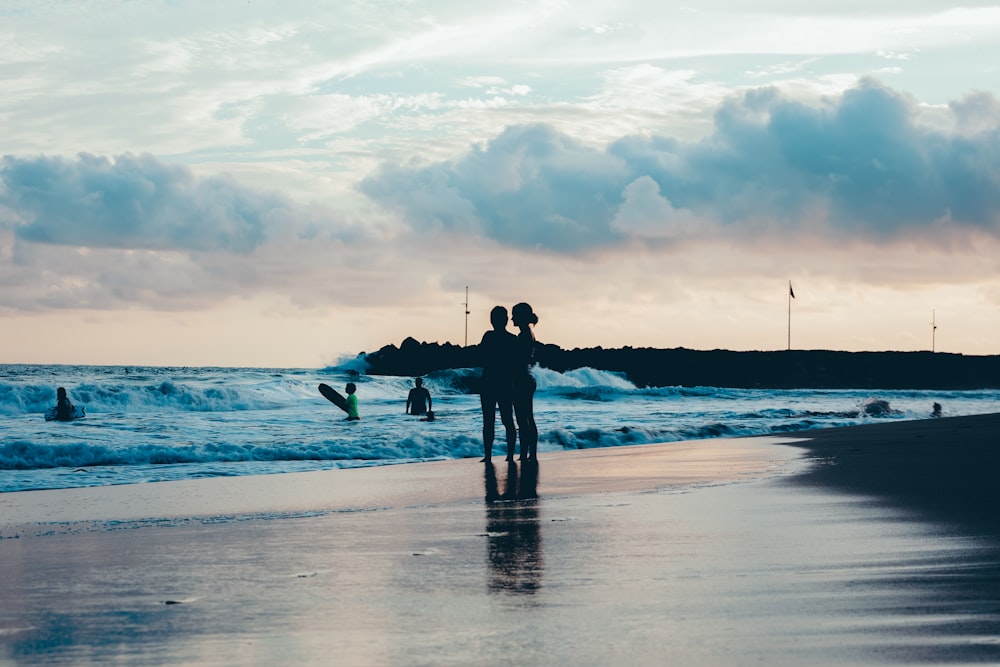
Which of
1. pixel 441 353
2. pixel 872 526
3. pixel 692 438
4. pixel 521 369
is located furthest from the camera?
pixel 441 353

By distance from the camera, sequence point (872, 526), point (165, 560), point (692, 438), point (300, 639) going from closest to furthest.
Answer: point (300, 639)
point (165, 560)
point (872, 526)
point (692, 438)

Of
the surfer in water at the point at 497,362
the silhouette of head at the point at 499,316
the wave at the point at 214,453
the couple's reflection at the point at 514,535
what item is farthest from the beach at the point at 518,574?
the wave at the point at 214,453

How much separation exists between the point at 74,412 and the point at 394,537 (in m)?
19.6

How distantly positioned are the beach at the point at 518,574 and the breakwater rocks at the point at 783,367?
240ft

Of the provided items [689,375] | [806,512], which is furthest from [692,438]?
[689,375]

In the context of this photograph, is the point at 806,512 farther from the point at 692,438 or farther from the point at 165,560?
the point at 692,438

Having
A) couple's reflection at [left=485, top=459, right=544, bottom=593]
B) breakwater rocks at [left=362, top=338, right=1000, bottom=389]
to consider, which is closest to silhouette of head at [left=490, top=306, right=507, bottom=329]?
couple's reflection at [left=485, top=459, right=544, bottom=593]

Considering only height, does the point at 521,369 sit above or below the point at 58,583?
above

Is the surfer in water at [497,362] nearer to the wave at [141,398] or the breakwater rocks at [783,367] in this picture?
the wave at [141,398]

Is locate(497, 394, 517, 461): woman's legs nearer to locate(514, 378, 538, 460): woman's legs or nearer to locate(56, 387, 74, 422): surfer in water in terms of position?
locate(514, 378, 538, 460): woman's legs

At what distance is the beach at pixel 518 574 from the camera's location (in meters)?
3.81

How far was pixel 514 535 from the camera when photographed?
6.89m

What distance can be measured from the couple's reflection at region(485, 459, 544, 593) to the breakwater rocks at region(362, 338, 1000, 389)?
236ft

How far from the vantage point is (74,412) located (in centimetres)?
2436
